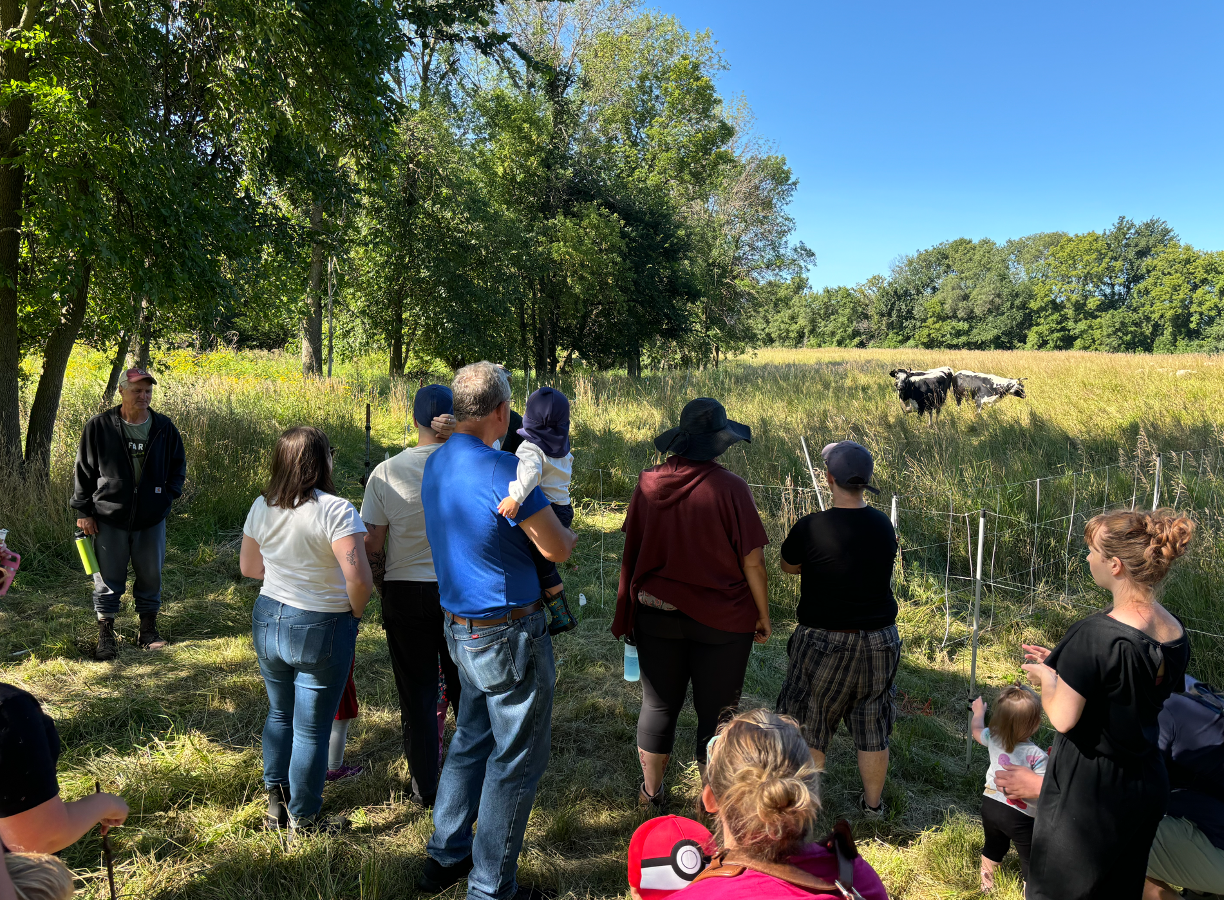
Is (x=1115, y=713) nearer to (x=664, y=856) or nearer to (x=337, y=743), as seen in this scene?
(x=664, y=856)

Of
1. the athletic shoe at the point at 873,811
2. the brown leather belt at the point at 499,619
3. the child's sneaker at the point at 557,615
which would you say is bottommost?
the athletic shoe at the point at 873,811

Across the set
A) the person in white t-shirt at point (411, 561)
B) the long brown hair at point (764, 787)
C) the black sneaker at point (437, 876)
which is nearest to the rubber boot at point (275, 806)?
the person in white t-shirt at point (411, 561)

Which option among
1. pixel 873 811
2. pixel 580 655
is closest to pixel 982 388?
pixel 580 655

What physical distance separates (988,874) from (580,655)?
276 centimetres

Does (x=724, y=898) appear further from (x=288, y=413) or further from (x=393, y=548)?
(x=288, y=413)

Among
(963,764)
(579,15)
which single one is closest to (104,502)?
(963,764)

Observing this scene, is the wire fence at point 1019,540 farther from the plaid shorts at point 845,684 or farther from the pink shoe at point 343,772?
the pink shoe at point 343,772

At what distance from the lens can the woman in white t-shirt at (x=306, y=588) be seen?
2.66 m

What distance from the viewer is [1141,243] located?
62562mm

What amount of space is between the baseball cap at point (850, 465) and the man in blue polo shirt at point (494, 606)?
1.25 m

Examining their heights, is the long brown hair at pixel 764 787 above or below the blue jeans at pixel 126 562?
above

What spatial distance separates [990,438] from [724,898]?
903 cm

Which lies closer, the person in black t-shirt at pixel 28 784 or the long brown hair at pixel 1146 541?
the person in black t-shirt at pixel 28 784

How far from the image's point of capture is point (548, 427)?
314cm
